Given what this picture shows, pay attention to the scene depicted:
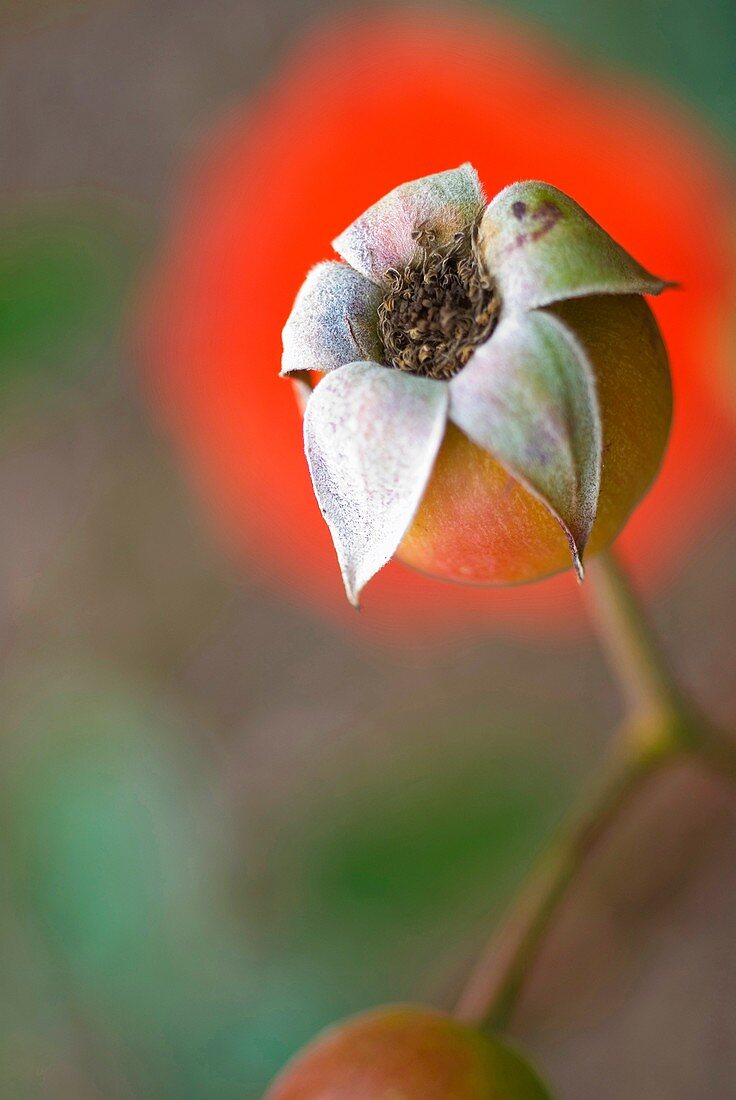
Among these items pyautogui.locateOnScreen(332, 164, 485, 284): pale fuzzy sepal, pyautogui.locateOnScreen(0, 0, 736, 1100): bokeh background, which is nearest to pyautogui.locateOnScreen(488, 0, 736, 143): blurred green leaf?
pyautogui.locateOnScreen(0, 0, 736, 1100): bokeh background

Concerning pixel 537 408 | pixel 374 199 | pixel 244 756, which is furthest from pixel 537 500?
pixel 244 756

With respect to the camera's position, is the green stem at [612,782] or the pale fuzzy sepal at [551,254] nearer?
the pale fuzzy sepal at [551,254]

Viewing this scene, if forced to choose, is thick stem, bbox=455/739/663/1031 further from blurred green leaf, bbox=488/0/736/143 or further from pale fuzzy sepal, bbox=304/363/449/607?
blurred green leaf, bbox=488/0/736/143

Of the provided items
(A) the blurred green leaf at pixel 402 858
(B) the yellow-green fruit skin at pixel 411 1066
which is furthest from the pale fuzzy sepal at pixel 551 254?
(A) the blurred green leaf at pixel 402 858

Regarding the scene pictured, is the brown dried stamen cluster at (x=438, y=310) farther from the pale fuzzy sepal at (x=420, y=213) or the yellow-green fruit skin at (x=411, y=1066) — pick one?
the yellow-green fruit skin at (x=411, y=1066)

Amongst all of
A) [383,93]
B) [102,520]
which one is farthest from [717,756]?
[102,520]

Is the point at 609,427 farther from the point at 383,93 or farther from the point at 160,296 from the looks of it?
the point at 160,296

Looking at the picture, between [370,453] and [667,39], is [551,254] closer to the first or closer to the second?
[370,453]
